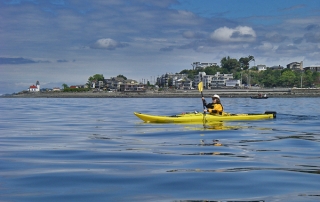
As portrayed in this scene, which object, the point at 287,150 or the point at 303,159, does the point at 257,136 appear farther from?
the point at 303,159

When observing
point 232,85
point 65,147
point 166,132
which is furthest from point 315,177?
point 232,85

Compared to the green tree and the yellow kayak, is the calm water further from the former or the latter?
the green tree

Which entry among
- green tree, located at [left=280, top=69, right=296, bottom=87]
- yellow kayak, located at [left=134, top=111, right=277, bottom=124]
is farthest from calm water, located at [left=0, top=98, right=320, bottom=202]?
green tree, located at [left=280, top=69, right=296, bottom=87]

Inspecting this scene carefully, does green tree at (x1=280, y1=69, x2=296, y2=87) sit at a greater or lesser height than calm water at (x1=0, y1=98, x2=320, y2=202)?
greater

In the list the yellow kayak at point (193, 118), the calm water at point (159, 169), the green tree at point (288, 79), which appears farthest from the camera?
the green tree at point (288, 79)

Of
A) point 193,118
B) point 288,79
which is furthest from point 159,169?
point 288,79

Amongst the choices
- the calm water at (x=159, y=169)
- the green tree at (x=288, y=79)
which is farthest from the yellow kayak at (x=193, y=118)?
the green tree at (x=288, y=79)

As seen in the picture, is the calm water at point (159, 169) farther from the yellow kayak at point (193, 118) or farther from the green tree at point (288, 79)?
the green tree at point (288, 79)

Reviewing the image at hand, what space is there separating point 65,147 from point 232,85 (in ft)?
613

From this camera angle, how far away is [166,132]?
1880 centimetres

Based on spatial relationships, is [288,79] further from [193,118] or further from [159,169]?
[159,169]

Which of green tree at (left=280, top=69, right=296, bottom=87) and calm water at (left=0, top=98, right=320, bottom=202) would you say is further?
green tree at (left=280, top=69, right=296, bottom=87)

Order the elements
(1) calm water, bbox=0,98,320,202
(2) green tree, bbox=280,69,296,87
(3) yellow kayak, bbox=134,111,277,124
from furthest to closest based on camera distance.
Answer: (2) green tree, bbox=280,69,296,87, (3) yellow kayak, bbox=134,111,277,124, (1) calm water, bbox=0,98,320,202

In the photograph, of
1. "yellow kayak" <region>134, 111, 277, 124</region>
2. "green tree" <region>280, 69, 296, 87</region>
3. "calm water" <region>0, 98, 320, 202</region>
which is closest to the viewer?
"calm water" <region>0, 98, 320, 202</region>
